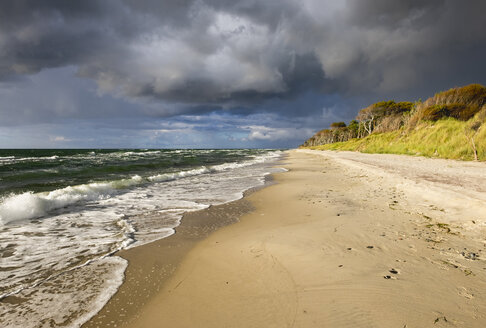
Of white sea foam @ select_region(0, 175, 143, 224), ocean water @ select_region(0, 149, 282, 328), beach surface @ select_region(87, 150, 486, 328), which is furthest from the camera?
white sea foam @ select_region(0, 175, 143, 224)

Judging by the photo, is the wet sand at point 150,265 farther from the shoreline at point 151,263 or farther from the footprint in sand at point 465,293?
the footprint in sand at point 465,293

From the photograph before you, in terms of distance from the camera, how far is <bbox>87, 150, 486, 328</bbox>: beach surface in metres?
2.33

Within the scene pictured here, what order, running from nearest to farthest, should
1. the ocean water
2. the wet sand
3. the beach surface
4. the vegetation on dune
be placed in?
1. the beach surface
2. the wet sand
3. the ocean water
4. the vegetation on dune

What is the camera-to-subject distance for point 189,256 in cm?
401

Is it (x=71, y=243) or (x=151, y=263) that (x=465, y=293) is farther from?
(x=71, y=243)

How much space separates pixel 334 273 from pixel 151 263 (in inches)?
110

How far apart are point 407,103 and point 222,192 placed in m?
63.8

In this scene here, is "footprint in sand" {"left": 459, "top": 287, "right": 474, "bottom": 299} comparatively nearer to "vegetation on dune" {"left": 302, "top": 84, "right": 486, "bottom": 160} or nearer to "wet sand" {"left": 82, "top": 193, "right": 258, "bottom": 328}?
"wet sand" {"left": 82, "top": 193, "right": 258, "bottom": 328}

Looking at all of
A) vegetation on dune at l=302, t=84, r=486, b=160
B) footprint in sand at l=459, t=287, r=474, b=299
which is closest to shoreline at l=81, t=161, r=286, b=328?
footprint in sand at l=459, t=287, r=474, b=299

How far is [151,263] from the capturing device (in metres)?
3.76

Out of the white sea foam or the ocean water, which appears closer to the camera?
the ocean water

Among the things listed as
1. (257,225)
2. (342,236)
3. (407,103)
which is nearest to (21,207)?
(257,225)

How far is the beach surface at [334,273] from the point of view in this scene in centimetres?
233

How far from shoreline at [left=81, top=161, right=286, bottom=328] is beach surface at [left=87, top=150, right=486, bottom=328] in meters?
0.04
